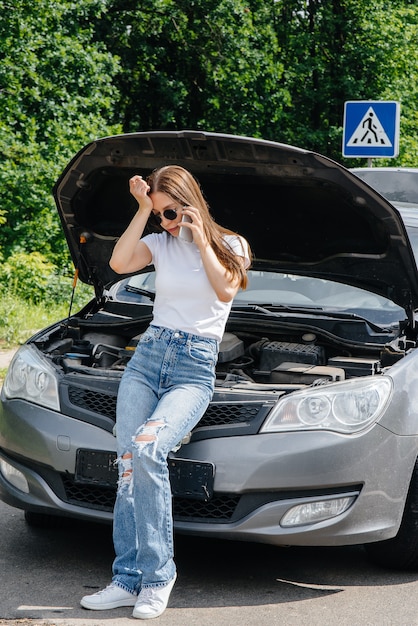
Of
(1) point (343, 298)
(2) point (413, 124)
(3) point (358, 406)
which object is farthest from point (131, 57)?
(3) point (358, 406)

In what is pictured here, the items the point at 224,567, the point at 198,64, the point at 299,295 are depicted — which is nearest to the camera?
the point at 224,567

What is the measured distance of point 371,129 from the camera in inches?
456

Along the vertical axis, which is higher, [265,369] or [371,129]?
[371,129]

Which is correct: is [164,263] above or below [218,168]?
below

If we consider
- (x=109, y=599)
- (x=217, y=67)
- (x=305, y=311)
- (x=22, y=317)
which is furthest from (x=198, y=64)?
(x=109, y=599)

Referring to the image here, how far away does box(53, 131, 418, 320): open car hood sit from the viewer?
15.4 ft

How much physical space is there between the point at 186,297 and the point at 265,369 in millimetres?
877

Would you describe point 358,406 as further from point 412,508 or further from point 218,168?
point 218,168

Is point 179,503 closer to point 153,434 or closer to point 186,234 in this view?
point 153,434

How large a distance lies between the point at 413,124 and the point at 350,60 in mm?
2017

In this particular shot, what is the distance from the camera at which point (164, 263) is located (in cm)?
421

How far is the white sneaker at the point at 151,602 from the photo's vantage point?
12.3 feet

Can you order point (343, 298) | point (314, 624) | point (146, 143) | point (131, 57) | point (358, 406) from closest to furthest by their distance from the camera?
point (314, 624)
point (358, 406)
point (146, 143)
point (343, 298)
point (131, 57)

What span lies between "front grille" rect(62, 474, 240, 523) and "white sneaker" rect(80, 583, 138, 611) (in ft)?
1.20
